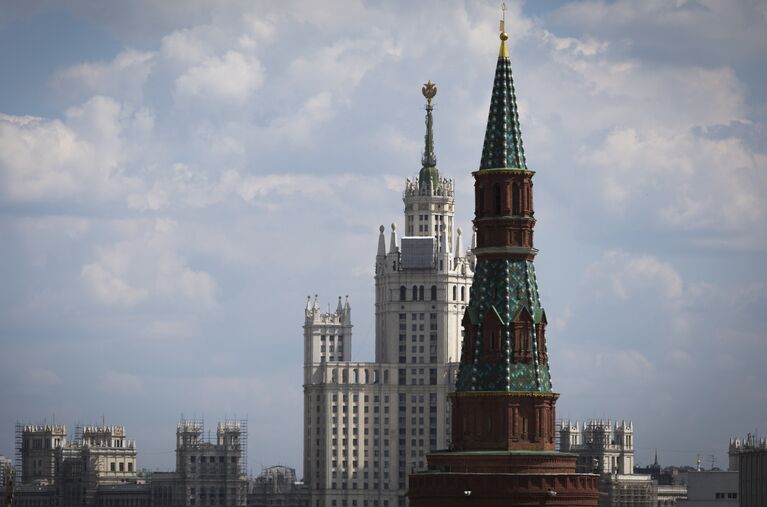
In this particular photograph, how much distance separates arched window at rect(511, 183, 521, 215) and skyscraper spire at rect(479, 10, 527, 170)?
1.00 metres

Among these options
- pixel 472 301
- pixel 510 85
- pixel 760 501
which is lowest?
pixel 760 501

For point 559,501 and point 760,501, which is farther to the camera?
point 760,501

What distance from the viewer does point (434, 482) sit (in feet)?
314

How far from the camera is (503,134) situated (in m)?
97.8

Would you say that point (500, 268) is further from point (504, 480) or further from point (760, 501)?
point (760, 501)

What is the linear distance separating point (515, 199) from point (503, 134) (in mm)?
3183

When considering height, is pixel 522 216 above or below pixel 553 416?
above

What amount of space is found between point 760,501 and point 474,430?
5193 cm

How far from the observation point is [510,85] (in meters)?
98.8

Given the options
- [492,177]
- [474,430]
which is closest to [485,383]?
[474,430]

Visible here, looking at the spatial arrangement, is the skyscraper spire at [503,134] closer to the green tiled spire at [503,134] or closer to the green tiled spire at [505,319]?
the green tiled spire at [503,134]

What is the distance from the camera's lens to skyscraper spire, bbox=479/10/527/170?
97.6 meters

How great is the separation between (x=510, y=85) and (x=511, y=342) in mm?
12272

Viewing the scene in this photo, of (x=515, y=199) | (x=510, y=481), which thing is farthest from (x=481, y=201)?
(x=510, y=481)
